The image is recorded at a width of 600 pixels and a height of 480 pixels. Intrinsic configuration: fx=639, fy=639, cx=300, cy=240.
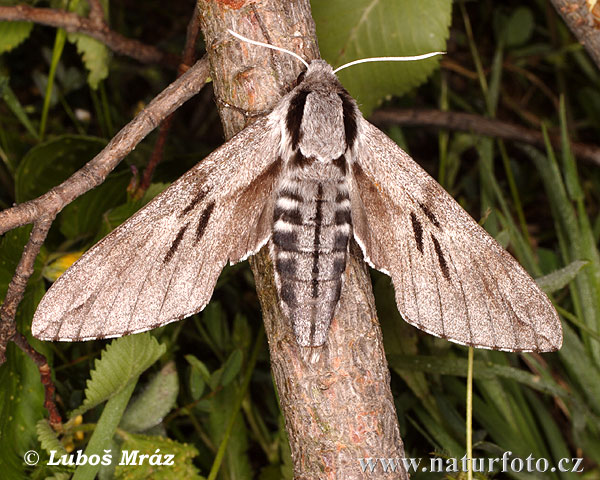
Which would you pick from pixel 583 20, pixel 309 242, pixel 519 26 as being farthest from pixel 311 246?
pixel 519 26

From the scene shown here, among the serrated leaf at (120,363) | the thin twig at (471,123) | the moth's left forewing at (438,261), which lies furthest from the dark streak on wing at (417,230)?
the thin twig at (471,123)

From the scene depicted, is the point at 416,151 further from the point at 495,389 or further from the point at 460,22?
the point at 495,389

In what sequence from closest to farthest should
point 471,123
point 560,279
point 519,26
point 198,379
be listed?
1. point 560,279
2. point 198,379
3. point 471,123
4. point 519,26

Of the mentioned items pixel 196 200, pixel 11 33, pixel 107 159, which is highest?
pixel 11 33

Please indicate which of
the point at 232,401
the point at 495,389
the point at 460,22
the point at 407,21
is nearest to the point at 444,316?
the point at 495,389

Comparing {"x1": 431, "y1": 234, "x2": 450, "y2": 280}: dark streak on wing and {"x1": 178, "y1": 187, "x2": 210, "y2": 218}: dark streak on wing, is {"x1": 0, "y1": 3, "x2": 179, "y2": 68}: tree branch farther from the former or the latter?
{"x1": 431, "y1": 234, "x2": 450, "y2": 280}: dark streak on wing

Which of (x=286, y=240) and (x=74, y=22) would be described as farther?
(x=74, y=22)

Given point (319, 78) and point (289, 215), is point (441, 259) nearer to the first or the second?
point (289, 215)
